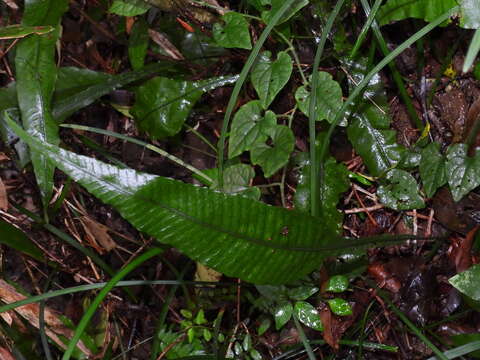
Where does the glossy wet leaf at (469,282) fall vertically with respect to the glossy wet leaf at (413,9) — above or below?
below

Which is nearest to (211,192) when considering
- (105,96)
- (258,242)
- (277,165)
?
(258,242)

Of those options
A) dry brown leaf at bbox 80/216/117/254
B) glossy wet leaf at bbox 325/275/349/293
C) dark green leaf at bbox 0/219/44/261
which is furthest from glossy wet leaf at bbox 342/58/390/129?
dark green leaf at bbox 0/219/44/261

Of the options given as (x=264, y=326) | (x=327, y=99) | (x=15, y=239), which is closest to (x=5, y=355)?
(x=15, y=239)

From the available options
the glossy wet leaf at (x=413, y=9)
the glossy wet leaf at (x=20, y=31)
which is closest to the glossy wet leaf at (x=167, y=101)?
the glossy wet leaf at (x=20, y=31)

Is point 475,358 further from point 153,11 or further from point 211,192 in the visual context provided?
point 153,11

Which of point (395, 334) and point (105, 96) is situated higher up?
point (105, 96)

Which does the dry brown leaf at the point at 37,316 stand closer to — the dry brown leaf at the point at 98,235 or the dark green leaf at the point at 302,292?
the dry brown leaf at the point at 98,235

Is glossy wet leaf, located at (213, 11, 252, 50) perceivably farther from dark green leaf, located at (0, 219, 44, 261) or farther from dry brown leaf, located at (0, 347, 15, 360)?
dry brown leaf, located at (0, 347, 15, 360)
